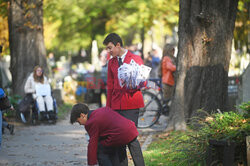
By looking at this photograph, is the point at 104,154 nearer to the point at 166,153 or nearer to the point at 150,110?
the point at 166,153

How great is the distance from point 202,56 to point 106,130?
4842 millimetres

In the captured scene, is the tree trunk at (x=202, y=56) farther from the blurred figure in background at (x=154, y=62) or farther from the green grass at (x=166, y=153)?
the blurred figure in background at (x=154, y=62)

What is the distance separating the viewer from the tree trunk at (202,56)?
31.1 ft

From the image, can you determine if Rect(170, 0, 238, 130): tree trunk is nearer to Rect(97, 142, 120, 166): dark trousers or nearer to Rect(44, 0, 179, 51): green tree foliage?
Rect(97, 142, 120, 166): dark trousers

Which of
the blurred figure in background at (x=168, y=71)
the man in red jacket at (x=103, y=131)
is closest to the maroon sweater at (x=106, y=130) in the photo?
the man in red jacket at (x=103, y=131)

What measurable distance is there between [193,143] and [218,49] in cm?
371

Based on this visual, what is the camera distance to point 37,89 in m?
12.8

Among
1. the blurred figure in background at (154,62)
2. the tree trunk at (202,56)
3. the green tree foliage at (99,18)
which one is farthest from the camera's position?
the green tree foliage at (99,18)

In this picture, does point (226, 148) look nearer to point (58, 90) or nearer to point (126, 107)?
point (126, 107)

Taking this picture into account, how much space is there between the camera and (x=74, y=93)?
2016 centimetres

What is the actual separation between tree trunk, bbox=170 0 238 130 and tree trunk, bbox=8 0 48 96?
602 cm

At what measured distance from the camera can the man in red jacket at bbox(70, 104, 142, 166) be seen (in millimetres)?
5152

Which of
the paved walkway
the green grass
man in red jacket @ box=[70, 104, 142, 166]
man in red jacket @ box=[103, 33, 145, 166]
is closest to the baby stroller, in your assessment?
the paved walkway

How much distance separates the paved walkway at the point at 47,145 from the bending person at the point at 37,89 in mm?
437
